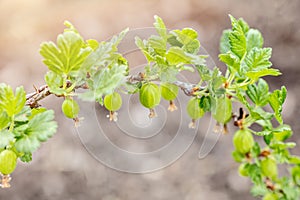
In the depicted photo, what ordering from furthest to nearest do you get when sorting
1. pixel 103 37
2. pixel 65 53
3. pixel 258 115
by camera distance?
pixel 103 37 < pixel 258 115 < pixel 65 53

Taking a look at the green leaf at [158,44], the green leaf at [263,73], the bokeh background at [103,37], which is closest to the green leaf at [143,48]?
the green leaf at [158,44]

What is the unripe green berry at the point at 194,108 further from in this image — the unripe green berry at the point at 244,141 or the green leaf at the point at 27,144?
the green leaf at the point at 27,144

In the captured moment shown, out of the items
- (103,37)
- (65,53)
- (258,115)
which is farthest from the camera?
(103,37)

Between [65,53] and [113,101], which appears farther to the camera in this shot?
[113,101]

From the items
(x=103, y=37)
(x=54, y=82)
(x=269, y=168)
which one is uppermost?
(x=103, y=37)

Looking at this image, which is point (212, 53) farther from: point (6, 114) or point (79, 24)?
point (6, 114)

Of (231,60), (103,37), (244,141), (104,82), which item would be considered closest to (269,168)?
(244,141)

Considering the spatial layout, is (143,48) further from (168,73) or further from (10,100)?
(10,100)

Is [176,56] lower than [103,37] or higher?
lower
